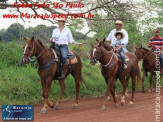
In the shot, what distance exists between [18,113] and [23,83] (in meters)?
3.40

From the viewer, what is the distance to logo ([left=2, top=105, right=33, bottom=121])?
7070mm

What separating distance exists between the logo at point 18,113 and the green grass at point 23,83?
1972 mm

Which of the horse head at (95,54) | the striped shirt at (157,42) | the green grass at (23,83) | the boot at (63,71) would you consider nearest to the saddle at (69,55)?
the boot at (63,71)

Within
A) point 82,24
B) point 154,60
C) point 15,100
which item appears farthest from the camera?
point 154,60

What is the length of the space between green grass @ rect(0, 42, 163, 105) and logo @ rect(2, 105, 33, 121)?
6.47 feet

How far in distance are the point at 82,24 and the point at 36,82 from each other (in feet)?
12.5

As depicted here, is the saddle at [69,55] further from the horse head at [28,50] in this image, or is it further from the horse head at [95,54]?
the horse head at [95,54]

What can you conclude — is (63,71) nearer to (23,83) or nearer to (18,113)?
(23,83)

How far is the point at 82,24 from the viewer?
13328 mm

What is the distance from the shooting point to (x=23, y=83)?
415 inches

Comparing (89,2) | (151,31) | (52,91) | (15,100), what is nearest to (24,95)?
(15,100)

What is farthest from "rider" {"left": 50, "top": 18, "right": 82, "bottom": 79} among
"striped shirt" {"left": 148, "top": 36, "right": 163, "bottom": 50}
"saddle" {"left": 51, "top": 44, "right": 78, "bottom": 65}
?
"striped shirt" {"left": 148, "top": 36, "right": 163, "bottom": 50}

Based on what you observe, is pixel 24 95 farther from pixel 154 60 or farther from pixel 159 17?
pixel 159 17

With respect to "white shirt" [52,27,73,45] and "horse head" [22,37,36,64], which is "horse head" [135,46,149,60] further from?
"horse head" [22,37,36,64]
